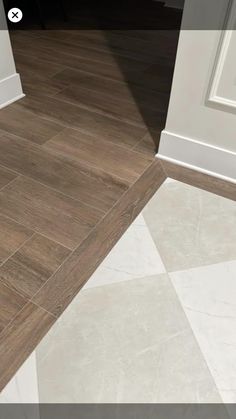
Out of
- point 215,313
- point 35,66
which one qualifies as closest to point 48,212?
point 215,313

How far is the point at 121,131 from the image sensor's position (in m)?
1.97

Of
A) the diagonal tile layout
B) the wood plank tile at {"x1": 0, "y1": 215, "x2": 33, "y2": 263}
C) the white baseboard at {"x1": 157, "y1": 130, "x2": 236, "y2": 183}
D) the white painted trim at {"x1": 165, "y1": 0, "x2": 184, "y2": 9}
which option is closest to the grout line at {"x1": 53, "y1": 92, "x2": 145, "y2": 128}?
the white baseboard at {"x1": 157, "y1": 130, "x2": 236, "y2": 183}

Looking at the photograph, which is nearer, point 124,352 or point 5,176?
point 124,352

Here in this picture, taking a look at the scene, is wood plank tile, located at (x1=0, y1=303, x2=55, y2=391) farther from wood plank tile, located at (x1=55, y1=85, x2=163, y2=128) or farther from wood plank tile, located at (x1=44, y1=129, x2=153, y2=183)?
wood plank tile, located at (x1=55, y1=85, x2=163, y2=128)

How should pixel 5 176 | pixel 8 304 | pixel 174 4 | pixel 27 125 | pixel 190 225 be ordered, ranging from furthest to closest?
pixel 174 4 < pixel 27 125 < pixel 5 176 < pixel 190 225 < pixel 8 304

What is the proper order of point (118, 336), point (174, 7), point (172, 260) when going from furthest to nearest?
point (174, 7), point (172, 260), point (118, 336)

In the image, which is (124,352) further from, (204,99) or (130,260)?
(204,99)

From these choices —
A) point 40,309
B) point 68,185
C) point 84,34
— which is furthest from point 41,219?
point 84,34

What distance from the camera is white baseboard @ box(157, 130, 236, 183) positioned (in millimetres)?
1607

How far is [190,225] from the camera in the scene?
4.74 feet

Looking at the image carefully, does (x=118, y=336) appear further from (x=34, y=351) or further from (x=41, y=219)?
(x=41, y=219)

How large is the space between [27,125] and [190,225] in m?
1.12

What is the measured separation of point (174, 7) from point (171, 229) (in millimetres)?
3349

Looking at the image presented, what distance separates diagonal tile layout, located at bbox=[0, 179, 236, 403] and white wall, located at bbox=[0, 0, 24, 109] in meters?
1.23
